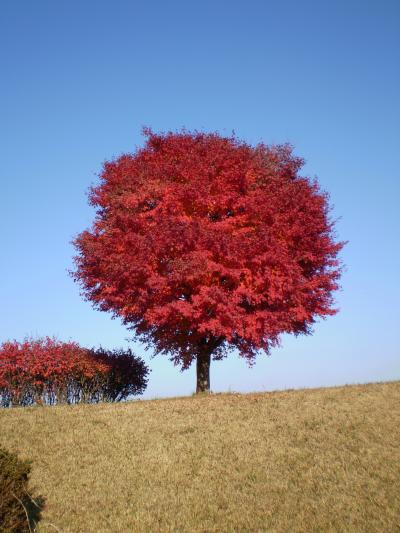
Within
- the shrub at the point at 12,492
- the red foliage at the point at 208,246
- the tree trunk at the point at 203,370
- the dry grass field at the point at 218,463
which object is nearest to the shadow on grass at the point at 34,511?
the dry grass field at the point at 218,463

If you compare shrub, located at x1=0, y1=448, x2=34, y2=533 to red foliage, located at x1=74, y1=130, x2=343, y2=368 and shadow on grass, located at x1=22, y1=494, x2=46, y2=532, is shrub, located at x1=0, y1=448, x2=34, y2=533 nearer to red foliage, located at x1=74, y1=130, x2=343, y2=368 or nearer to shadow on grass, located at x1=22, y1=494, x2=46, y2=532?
shadow on grass, located at x1=22, y1=494, x2=46, y2=532

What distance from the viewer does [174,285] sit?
21.6 m

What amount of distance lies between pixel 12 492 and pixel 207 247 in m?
13.5

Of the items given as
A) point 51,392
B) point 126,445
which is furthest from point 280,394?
point 51,392

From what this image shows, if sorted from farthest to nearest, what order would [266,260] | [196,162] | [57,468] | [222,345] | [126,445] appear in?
[222,345] < [196,162] < [266,260] < [126,445] < [57,468]

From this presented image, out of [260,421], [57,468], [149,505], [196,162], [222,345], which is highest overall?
[196,162]

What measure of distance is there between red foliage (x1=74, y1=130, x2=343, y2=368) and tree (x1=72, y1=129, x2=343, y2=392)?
2.2 inches

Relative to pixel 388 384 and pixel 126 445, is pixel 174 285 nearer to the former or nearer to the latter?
pixel 126 445

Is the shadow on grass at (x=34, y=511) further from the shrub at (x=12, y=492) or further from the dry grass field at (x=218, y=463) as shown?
the shrub at (x=12, y=492)

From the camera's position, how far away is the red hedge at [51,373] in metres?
23.7

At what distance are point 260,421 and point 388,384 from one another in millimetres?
8433

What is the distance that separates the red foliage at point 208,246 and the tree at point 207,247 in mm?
55

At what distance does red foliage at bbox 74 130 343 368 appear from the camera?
21.3 metres

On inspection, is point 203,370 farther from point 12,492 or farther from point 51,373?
point 12,492
